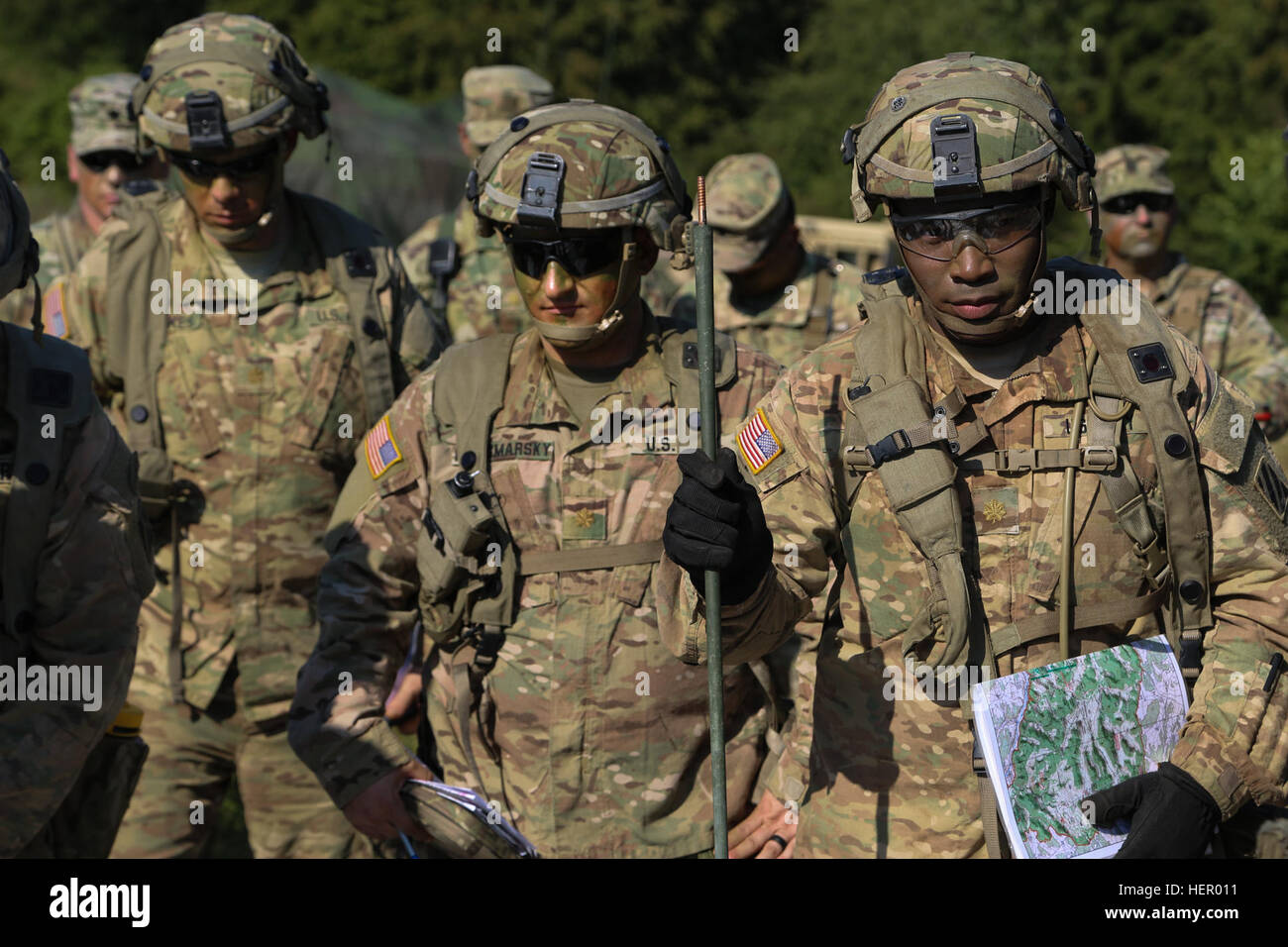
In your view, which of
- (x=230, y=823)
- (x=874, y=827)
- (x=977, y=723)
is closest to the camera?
(x=977, y=723)

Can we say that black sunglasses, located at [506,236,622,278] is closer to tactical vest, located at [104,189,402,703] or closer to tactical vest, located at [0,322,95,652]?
tactical vest, located at [0,322,95,652]

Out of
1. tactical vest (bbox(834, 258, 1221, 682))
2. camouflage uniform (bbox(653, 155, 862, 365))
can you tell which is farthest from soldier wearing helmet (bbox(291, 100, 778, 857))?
camouflage uniform (bbox(653, 155, 862, 365))

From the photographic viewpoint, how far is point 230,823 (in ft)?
28.2

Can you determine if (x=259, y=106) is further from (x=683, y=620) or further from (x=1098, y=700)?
(x=1098, y=700)

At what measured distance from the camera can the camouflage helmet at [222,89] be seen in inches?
243

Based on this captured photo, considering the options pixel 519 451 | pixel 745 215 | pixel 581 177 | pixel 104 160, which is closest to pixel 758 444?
pixel 519 451

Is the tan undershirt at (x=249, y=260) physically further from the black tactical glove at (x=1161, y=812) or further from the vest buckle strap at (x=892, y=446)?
the black tactical glove at (x=1161, y=812)

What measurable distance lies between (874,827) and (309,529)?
8.81 feet

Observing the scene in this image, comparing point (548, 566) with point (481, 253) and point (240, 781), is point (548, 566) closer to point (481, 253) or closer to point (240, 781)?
point (240, 781)

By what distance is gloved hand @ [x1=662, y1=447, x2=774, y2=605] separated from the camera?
12.2 ft

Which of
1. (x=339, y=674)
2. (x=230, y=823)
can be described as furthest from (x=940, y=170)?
(x=230, y=823)

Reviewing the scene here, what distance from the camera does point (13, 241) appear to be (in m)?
4.14

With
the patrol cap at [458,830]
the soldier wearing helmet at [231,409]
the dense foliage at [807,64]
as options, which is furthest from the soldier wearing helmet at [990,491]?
the dense foliage at [807,64]

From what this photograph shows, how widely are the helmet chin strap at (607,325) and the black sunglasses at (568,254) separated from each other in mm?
51
